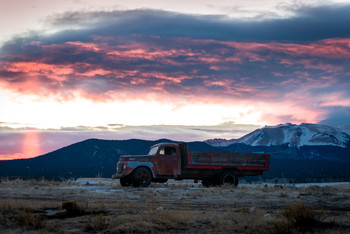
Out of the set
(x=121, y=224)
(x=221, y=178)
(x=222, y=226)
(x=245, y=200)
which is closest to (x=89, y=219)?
(x=121, y=224)

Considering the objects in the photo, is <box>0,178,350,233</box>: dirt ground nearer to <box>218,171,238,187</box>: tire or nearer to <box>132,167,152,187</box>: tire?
<box>132,167,152,187</box>: tire

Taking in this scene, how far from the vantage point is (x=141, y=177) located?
23.9 meters

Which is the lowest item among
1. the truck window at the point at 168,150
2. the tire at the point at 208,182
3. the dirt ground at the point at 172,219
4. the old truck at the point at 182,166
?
the tire at the point at 208,182

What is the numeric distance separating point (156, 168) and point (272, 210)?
36.9 ft

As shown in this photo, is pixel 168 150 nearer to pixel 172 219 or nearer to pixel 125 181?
pixel 125 181

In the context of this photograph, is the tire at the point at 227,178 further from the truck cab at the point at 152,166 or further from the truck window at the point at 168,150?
the truck window at the point at 168,150

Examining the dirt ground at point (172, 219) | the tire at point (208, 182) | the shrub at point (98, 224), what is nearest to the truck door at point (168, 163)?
the tire at point (208, 182)

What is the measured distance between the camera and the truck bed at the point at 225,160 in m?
24.6

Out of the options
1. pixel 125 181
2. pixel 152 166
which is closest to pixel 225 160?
pixel 152 166

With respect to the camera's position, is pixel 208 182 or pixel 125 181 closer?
pixel 125 181

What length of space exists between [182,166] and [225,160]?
2679 mm

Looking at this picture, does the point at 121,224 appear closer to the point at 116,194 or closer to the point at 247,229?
the point at 247,229

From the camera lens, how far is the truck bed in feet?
80.7

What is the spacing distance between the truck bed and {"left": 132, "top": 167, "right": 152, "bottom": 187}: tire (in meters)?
2.27
